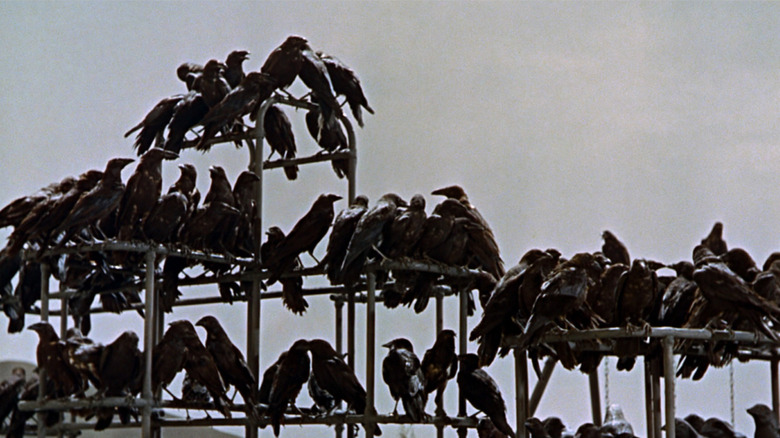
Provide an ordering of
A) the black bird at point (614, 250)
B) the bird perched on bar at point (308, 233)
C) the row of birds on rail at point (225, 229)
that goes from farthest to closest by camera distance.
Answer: the black bird at point (614, 250)
the bird perched on bar at point (308, 233)
the row of birds on rail at point (225, 229)

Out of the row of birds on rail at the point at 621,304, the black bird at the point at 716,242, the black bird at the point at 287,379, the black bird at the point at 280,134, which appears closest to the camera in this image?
the row of birds on rail at the point at 621,304

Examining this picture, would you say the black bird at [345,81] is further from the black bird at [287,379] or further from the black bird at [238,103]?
the black bird at [287,379]

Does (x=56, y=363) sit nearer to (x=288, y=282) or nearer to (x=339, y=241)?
(x=288, y=282)

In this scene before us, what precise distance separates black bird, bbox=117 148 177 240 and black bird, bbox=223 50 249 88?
89 centimetres

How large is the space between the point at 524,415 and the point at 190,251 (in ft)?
6.97

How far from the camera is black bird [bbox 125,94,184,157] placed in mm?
7895

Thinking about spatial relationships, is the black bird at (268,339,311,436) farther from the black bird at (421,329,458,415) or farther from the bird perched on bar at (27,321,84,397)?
→ the bird perched on bar at (27,321,84,397)

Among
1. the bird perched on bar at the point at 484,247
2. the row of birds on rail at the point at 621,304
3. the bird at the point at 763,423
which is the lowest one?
the bird at the point at 763,423

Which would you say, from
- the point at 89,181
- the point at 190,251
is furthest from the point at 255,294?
the point at 89,181

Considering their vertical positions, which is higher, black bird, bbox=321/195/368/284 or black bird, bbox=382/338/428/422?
black bird, bbox=321/195/368/284

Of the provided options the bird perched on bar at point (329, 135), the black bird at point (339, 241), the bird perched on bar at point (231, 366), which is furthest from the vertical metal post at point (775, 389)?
the bird perched on bar at point (231, 366)

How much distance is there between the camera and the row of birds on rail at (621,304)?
5867 millimetres

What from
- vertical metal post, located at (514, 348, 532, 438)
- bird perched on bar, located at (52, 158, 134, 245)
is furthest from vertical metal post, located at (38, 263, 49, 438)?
vertical metal post, located at (514, 348, 532, 438)

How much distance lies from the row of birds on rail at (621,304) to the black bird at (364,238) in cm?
80
